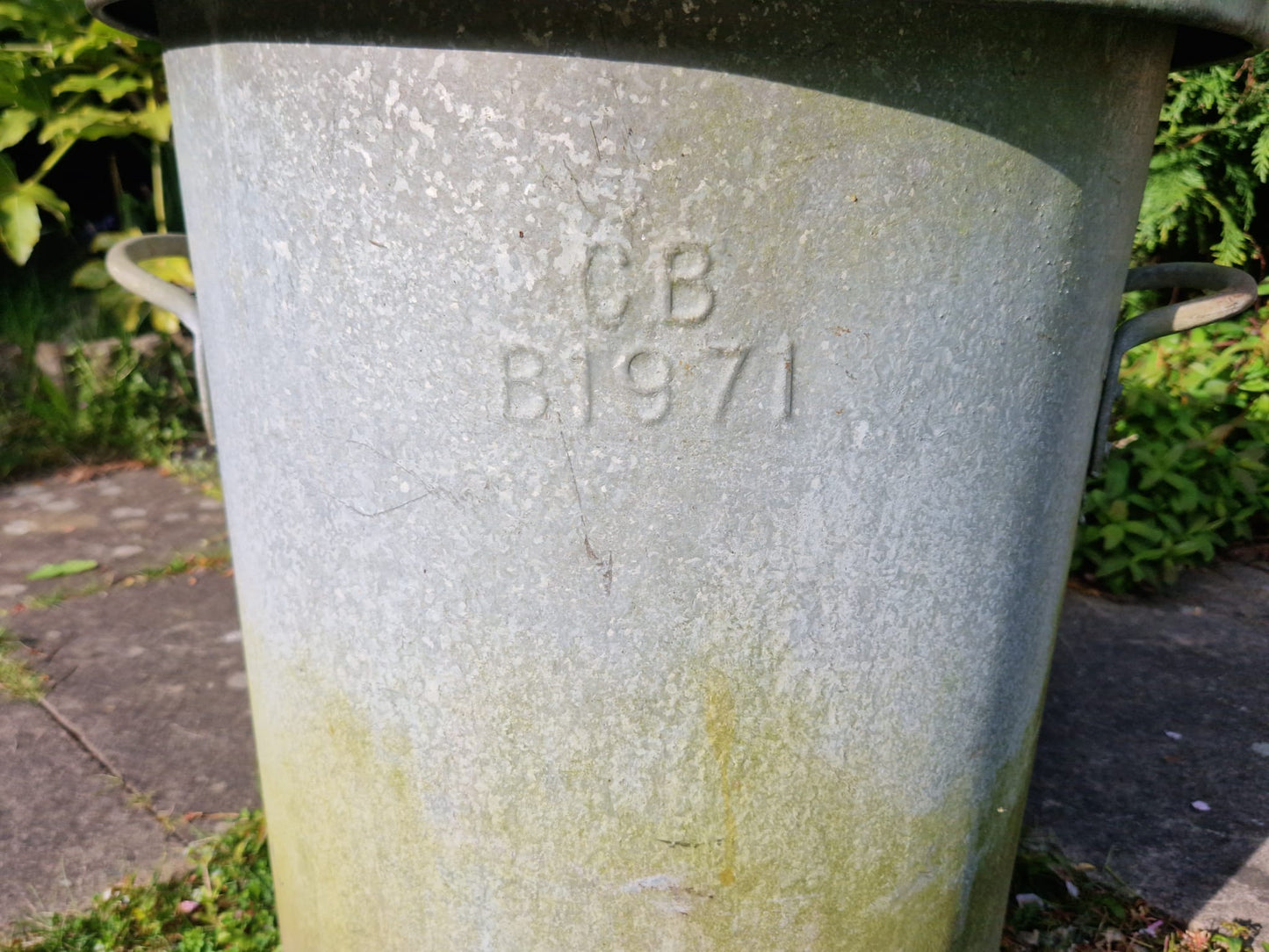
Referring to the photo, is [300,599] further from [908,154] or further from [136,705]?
[136,705]

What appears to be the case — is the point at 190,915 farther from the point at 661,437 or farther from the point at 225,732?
the point at 661,437

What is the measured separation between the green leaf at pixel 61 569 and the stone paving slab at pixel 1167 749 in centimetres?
275

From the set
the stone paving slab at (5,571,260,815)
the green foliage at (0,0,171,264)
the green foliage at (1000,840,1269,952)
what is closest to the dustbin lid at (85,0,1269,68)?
the green foliage at (1000,840,1269,952)

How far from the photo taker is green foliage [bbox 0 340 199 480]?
13.5 feet

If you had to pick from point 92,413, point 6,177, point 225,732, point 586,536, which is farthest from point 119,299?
point 586,536

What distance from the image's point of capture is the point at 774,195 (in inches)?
38.6

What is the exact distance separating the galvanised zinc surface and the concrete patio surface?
2.82 feet

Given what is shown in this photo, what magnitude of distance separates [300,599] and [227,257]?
1.33 feet

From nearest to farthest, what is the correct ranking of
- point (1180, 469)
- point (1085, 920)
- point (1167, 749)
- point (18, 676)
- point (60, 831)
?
1. point (1085, 920)
2. point (60, 831)
3. point (1167, 749)
4. point (18, 676)
5. point (1180, 469)

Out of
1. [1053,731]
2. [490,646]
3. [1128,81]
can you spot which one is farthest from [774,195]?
[1053,731]

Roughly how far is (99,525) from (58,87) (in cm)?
161

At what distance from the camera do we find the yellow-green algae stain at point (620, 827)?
116 cm

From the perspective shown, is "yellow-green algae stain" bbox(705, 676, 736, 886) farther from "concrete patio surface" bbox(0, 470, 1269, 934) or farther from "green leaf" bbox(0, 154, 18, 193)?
"green leaf" bbox(0, 154, 18, 193)

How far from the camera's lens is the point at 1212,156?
364 cm
